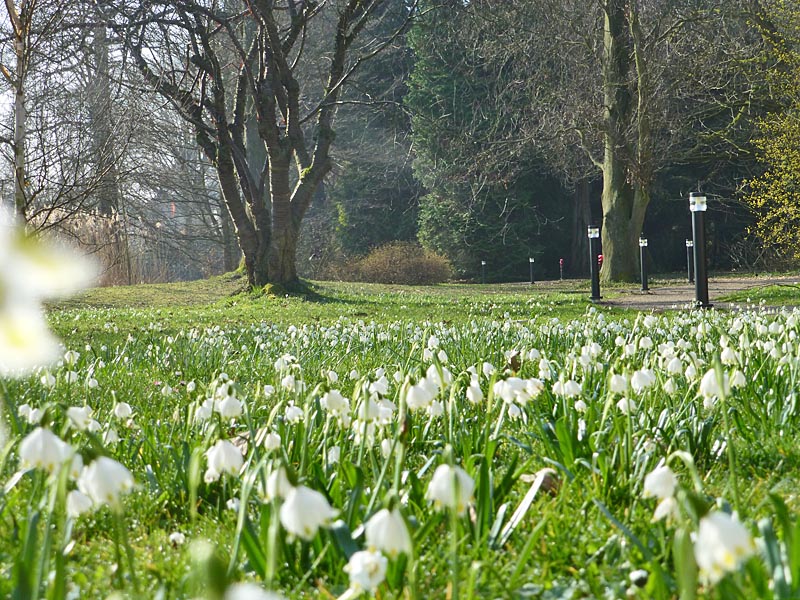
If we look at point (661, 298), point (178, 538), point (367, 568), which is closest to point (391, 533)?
point (367, 568)

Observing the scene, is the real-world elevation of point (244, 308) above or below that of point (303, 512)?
below

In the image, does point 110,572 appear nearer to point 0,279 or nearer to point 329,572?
point 329,572

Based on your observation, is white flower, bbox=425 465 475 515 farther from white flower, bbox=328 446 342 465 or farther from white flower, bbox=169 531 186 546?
white flower, bbox=328 446 342 465

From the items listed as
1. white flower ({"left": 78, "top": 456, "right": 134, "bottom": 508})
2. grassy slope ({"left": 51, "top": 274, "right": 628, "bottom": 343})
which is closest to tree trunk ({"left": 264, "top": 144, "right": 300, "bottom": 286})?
grassy slope ({"left": 51, "top": 274, "right": 628, "bottom": 343})

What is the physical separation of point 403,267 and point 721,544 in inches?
1056

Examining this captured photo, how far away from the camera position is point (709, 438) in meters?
2.67

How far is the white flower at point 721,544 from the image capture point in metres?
0.99

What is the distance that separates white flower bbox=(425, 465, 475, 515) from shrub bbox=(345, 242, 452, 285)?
26.4 meters

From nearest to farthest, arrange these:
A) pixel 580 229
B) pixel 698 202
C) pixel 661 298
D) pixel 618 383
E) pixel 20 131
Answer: pixel 618 383
pixel 20 131
pixel 698 202
pixel 661 298
pixel 580 229

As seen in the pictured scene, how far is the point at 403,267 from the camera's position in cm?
2778

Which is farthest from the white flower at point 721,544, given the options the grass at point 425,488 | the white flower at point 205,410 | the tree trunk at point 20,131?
the tree trunk at point 20,131

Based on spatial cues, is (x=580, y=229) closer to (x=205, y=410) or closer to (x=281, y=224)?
(x=281, y=224)

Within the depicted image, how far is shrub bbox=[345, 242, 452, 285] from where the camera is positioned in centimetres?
2781

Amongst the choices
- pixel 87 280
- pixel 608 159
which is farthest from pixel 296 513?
pixel 608 159
